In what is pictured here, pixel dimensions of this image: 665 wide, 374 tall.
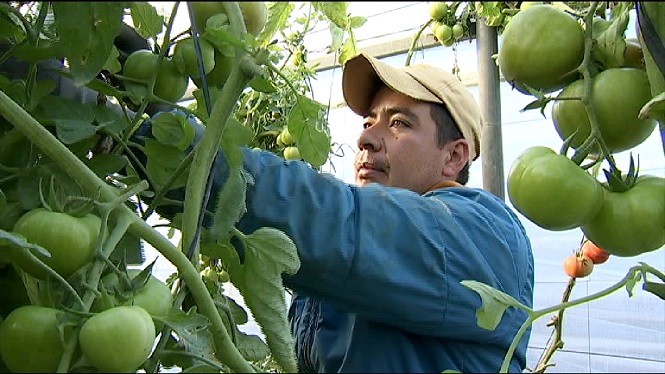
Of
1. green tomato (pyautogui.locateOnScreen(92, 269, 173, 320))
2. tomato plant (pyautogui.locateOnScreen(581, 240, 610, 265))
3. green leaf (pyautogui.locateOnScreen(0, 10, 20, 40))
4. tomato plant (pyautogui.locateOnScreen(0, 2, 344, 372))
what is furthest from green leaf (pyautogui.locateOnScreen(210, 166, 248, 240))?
tomato plant (pyautogui.locateOnScreen(581, 240, 610, 265))

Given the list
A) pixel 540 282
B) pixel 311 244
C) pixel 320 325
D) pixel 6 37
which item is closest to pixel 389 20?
pixel 540 282

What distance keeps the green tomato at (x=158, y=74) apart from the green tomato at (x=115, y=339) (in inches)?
9.4

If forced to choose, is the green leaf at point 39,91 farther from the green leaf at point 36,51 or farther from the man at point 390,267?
the man at point 390,267

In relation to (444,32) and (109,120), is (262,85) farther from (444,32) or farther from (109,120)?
(444,32)

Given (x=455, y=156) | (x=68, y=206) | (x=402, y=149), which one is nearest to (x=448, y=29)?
(x=455, y=156)

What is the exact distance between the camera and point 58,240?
357mm

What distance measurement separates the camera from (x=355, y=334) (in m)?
0.98

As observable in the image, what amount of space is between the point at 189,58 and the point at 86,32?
0.24ft

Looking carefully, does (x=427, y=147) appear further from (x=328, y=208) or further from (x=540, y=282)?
(x=540, y=282)

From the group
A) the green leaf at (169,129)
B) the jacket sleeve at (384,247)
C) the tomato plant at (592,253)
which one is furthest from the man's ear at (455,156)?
the green leaf at (169,129)

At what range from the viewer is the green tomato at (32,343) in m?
0.34

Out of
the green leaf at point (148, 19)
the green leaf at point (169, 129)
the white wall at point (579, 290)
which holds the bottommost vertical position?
the white wall at point (579, 290)

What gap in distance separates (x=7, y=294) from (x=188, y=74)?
0.63ft

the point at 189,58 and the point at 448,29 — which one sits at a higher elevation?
the point at 448,29
